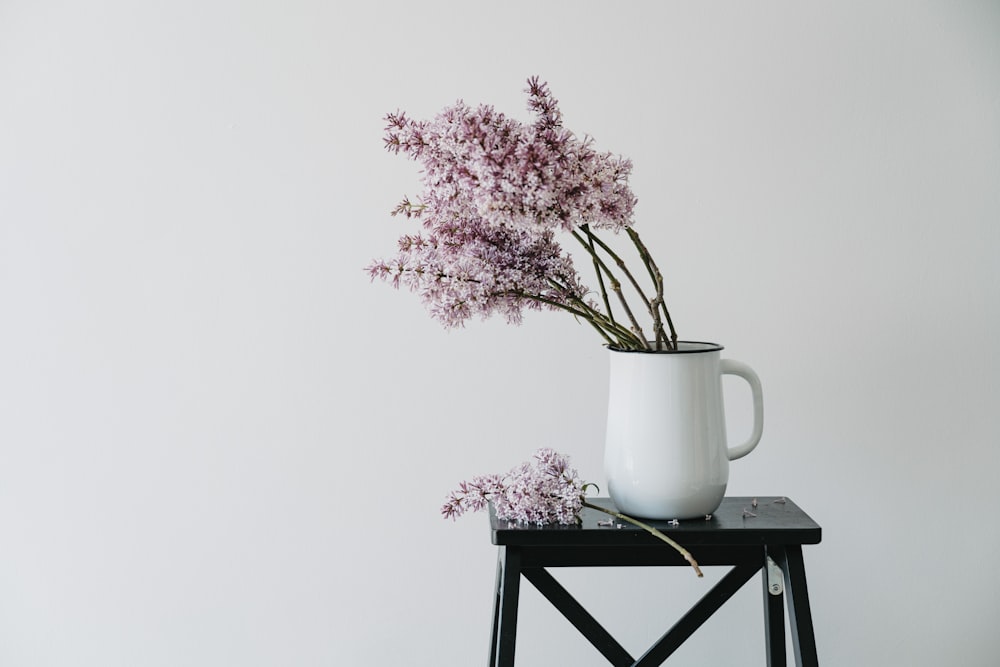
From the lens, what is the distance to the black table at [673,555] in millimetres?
1000

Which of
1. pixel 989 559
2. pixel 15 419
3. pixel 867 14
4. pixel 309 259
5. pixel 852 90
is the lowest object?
pixel 989 559

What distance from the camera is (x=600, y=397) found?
1403 mm

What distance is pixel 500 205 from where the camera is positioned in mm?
877

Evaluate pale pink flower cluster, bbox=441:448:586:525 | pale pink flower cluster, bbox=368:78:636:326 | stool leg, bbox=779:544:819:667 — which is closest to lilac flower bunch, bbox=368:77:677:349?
pale pink flower cluster, bbox=368:78:636:326

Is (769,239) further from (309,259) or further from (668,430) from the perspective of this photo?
(309,259)

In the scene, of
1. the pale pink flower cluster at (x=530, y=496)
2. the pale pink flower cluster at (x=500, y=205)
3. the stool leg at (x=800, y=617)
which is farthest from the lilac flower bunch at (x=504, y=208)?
the stool leg at (x=800, y=617)

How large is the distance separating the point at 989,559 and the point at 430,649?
2.96ft

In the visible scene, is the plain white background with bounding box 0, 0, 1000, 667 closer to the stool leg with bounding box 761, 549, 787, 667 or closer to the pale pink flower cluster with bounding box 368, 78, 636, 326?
the stool leg with bounding box 761, 549, 787, 667

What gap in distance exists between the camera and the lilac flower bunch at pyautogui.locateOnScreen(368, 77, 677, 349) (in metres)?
0.88

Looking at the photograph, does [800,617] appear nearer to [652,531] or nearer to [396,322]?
[652,531]

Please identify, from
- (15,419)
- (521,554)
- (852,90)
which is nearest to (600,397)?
(521,554)

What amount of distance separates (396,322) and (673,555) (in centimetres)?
59

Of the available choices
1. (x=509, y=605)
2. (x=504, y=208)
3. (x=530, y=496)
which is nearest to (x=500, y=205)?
(x=504, y=208)

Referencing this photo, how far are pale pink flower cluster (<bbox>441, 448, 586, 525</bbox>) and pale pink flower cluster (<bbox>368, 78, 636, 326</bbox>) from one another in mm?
188
